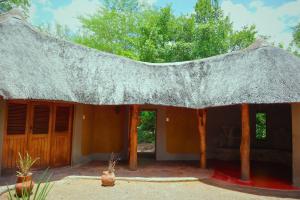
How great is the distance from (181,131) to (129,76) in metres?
3.81

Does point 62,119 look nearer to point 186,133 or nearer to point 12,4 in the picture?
point 186,133

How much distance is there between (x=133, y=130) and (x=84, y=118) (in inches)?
89.4

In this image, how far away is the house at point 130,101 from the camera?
7.96 metres

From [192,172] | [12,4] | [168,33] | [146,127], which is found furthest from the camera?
[12,4]

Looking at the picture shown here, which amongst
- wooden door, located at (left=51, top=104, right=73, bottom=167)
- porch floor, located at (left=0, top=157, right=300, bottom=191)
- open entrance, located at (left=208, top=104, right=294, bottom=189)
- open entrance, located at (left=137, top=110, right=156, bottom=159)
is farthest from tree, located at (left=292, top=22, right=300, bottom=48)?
wooden door, located at (left=51, top=104, right=73, bottom=167)

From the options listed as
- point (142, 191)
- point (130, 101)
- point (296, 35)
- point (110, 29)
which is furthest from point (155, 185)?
point (296, 35)

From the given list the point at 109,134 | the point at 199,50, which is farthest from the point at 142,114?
the point at 109,134

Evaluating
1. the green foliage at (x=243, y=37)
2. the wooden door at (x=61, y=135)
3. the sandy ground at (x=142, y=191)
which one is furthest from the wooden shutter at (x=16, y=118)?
the green foliage at (x=243, y=37)

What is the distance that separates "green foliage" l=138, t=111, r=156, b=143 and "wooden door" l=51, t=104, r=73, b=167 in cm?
1032

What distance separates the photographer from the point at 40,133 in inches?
352

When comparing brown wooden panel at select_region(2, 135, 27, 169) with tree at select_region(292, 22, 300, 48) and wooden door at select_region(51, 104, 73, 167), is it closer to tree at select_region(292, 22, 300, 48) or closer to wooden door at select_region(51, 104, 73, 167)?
wooden door at select_region(51, 104, 73, 167)

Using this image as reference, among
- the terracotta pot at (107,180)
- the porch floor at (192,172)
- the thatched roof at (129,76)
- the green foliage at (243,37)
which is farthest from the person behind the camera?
the green foliage at (243,37)

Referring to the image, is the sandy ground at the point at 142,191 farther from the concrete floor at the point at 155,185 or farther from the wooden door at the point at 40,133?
the wooden door at the point at 40,133

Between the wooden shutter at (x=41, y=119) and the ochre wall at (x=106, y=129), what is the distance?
89.9 inches
